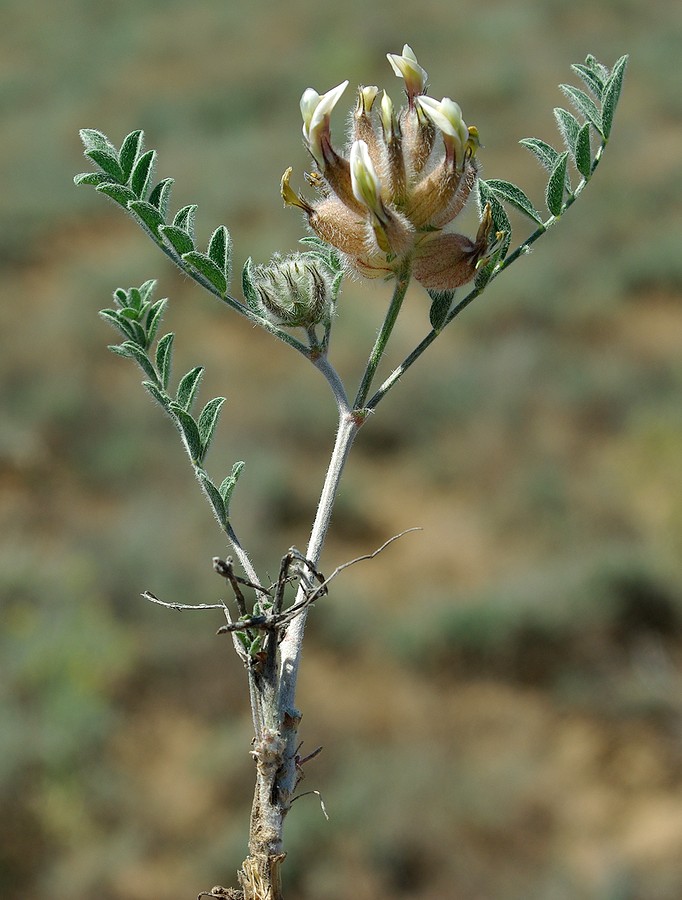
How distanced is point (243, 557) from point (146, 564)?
6.48 meters

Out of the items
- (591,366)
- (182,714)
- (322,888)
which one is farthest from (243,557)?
(591,366)

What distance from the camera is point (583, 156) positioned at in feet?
4.74

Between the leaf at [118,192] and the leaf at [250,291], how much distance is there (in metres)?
0.18

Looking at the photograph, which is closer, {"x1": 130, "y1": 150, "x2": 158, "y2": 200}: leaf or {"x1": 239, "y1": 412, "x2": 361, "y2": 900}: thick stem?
{"x1": 239, "y1": 412, "x2": 361, "y2": 900}: thick stem

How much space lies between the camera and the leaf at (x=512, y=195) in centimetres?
138

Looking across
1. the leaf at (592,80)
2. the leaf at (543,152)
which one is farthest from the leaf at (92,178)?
the leaf at (592,80)

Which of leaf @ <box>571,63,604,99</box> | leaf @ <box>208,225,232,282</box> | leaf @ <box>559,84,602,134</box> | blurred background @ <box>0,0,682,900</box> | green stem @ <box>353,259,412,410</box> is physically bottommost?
green stem @ <box>353,259,412,410</box>

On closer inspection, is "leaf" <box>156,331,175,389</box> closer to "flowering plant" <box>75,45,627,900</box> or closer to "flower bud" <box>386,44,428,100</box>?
"flowering plant" <box>75,45,627,900</box>

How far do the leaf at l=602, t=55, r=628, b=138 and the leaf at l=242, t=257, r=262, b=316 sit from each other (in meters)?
0.55

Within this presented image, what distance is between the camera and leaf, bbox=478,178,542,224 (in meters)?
1.38

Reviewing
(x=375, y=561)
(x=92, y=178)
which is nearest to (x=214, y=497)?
(x=92, y=178)

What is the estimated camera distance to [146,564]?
750 cm

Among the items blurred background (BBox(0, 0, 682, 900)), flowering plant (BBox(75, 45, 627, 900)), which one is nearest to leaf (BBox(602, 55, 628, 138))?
flowering plant (BBox(75, 45, 627, 900))

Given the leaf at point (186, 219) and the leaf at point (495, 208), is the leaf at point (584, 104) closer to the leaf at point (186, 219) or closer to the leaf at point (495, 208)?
the leaf at point (495, 208)
